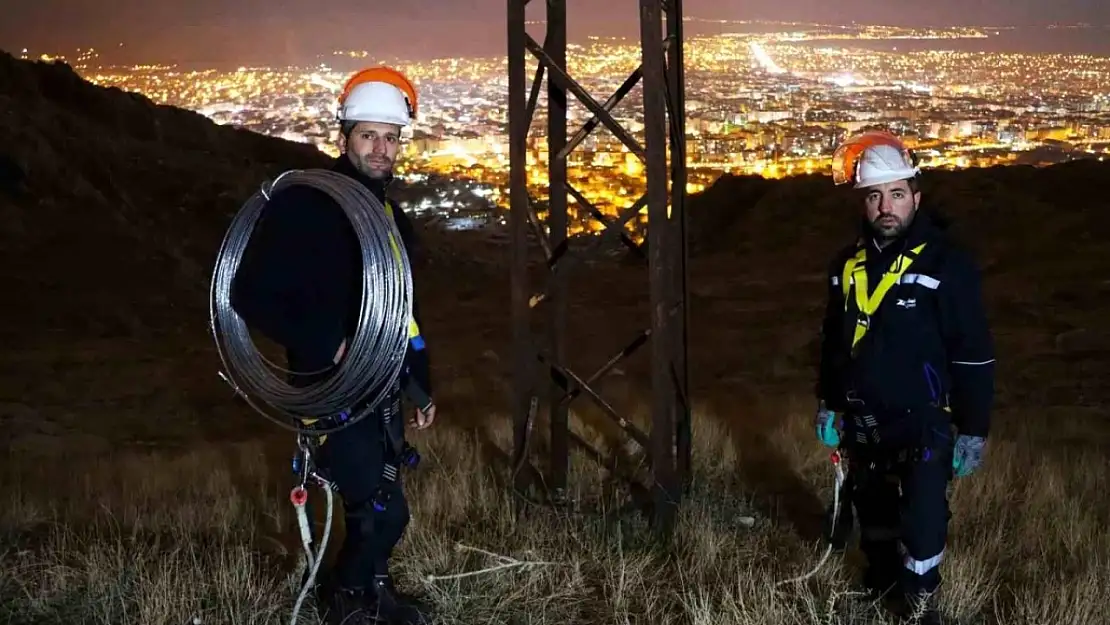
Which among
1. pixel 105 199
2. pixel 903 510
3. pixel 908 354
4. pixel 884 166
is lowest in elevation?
pixel 903 510

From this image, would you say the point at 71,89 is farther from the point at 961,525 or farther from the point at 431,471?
the point at 961,525

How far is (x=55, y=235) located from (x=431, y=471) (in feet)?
62.8

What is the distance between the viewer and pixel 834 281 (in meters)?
4.44

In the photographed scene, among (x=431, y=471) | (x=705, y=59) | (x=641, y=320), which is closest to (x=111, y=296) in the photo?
(x=641, y=320)

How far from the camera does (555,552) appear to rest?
200 inches

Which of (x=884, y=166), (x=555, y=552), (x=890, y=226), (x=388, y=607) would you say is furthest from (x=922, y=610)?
(x=388, y=607)

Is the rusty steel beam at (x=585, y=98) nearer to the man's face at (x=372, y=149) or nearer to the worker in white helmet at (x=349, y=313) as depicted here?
the worker in white helmet at (x=349, y=313)

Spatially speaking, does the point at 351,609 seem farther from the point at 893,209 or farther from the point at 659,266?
the point at 893,209

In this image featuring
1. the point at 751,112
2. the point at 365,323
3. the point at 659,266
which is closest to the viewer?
the point at 365,323

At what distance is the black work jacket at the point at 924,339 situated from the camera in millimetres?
3943

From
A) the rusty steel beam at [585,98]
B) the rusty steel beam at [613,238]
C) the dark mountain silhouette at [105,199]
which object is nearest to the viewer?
the rusty steel beam at [613,238]

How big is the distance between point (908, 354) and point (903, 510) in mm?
721

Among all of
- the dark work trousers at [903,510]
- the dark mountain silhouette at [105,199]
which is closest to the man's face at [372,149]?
the dark work trousers at [903,510]

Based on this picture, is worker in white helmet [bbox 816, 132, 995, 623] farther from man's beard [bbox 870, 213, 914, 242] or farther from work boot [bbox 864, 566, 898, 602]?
work boot [bbox 864, 566, 898, 602]
